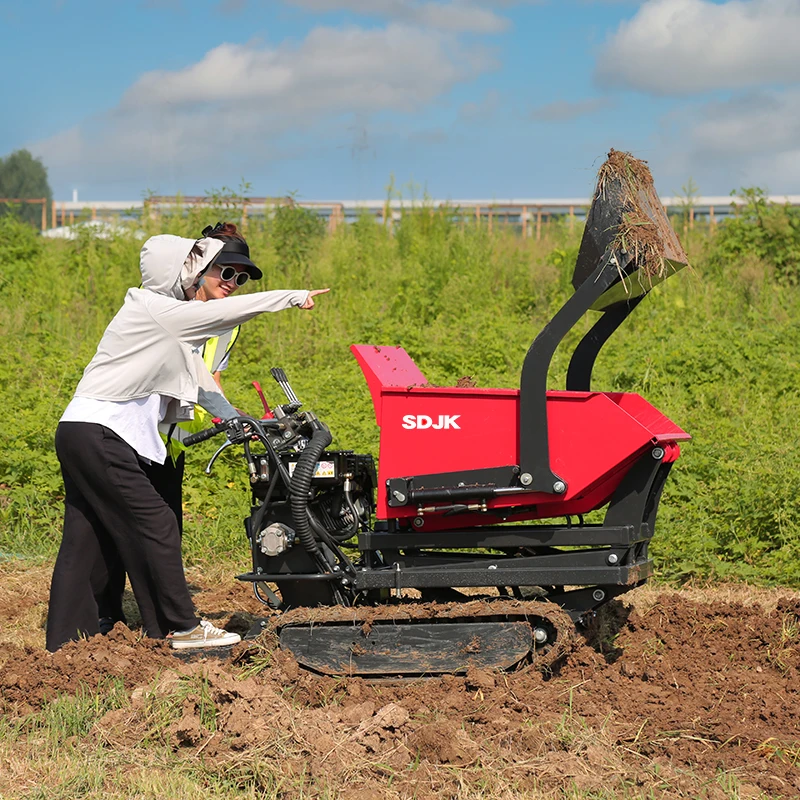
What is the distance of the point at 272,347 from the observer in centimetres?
1095

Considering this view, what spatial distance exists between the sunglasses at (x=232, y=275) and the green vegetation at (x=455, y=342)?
2448 millimetres

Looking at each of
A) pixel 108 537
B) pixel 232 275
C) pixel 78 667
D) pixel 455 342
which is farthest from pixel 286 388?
pixel 455 342

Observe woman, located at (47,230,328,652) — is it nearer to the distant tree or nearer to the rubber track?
the rubber track

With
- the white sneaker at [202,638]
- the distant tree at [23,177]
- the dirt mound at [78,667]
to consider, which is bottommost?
the dirt mound at [78,667]

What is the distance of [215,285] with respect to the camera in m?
4.76

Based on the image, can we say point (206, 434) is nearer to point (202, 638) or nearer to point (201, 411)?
point (201, 411)

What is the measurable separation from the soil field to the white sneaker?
0.12 meters

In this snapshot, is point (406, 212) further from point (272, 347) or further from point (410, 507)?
point (410, 507)

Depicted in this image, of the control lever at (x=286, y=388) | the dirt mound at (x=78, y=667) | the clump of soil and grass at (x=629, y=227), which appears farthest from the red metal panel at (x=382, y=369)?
the dirt mound at (x=78, y=667)

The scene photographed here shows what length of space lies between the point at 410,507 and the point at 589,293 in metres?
1.14

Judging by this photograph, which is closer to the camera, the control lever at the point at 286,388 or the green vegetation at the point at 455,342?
the control lever at the point at 286,388

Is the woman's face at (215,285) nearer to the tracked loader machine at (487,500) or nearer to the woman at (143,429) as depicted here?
the woman at (143,429)

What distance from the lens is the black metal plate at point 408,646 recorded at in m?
4.15

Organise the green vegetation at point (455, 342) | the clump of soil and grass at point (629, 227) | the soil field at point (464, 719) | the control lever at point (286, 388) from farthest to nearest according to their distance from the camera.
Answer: the green vegetation at point (455, 342) → the control lever at point (286, 388) → the clump of soil and grass at point (629, 227) → the soil field at point (464, 719)
